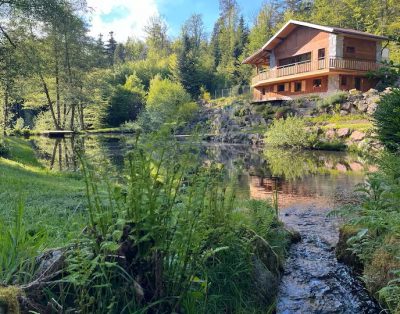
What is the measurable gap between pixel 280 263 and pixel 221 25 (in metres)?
68.5

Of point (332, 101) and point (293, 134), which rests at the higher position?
point (332, 101)

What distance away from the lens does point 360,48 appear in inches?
1177

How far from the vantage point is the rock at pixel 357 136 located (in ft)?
64.3

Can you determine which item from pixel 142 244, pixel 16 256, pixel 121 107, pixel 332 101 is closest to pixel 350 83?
pixel 332 101

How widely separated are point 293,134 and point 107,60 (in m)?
24.8

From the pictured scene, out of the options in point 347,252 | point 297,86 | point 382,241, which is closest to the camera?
point 382,241

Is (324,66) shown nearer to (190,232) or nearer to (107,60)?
(107,60)

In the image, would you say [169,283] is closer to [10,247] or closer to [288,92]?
[10,247]

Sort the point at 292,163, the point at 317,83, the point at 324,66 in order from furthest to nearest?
the point at 317,83 < the point at 324,66 < the point at 292,163

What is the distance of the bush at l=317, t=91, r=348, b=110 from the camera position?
83.1 feet

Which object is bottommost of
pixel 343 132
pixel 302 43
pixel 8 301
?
pixel 8 301

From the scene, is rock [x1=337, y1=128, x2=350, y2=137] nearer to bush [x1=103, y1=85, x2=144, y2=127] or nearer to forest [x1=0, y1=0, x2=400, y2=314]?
forest [x1=0, y1=0, x2=400, y2=314]

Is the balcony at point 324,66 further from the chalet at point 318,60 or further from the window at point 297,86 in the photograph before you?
the window at point 297,86

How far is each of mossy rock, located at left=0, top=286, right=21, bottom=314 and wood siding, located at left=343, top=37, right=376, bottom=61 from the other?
3124cm
